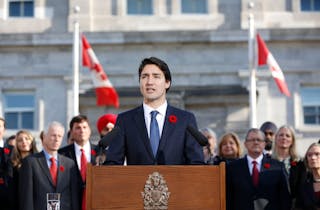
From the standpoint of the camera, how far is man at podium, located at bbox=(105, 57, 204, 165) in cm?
518

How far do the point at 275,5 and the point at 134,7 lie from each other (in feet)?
12.8

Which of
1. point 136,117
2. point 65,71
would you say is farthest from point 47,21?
point 136,117

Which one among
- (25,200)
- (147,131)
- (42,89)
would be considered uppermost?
(42,89)

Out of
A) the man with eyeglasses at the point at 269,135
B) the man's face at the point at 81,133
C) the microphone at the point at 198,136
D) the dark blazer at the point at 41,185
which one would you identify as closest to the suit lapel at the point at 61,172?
the dark blazer at the point at 41,185

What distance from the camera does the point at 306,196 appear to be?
794 centimetres

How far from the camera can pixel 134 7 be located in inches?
792

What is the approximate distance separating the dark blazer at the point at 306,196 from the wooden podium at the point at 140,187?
11.2ft

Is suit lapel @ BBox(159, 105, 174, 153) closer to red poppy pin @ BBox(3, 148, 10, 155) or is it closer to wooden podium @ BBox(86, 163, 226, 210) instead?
wooden podium @ BBox(86, 163, 226, 210)

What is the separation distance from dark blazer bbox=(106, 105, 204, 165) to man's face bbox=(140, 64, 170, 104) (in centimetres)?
21

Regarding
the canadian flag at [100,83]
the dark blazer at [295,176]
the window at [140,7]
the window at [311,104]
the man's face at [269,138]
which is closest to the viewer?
the dark blazer at [295,176]

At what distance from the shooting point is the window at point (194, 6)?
20078mm

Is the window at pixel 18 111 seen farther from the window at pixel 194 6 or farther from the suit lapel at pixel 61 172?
the suit lapel at pixel 61 172

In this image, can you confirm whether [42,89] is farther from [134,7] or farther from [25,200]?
[25,200]

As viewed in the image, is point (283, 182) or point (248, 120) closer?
point (283, 182)
